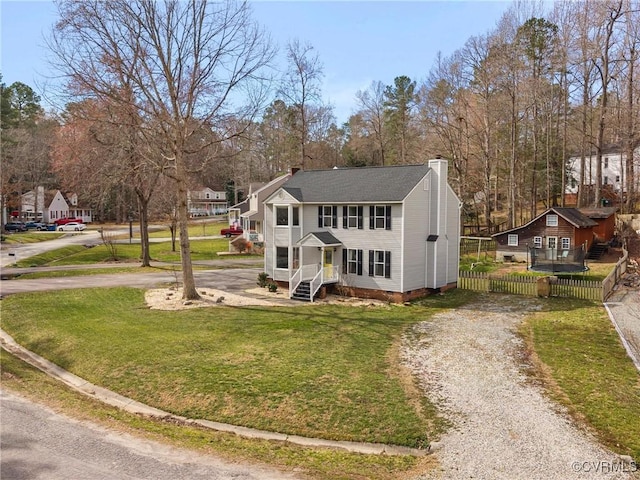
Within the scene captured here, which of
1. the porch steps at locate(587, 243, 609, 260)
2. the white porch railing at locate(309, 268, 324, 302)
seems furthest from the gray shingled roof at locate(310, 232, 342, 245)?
the porch steps at locate(587, 243, 609, 260)

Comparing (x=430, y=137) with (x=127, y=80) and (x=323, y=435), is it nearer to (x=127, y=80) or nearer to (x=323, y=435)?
(x=127, y=80)

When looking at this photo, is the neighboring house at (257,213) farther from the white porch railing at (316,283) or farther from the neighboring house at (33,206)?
Answer: the neighboring house at (33,206)

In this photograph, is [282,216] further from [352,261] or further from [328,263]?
[352,261]

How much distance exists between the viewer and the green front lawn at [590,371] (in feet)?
38.3

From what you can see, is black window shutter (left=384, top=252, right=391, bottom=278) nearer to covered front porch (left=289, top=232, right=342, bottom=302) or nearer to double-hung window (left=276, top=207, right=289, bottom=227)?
covered front porch (left=289, top=232, right=342, bottom=302)

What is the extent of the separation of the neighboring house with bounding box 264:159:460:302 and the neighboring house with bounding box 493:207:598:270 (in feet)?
31.8

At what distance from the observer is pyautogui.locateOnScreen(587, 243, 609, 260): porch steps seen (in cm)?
3644

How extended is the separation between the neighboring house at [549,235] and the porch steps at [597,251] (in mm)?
452

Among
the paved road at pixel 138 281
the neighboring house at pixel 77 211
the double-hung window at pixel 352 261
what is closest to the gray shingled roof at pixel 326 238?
the double-hung window at pixel 352 261

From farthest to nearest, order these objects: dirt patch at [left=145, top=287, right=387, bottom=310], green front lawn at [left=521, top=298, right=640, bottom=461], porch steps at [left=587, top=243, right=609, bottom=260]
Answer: porch steps at [left=587, top=243, right=609, bottom=260]
dirt patch at [left=145, top=287, right=387, bottom=310]
green front lawn at [left=521, top=298, right=640, bottom=461]

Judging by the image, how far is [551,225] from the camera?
117ft

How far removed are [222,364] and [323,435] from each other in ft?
18.1

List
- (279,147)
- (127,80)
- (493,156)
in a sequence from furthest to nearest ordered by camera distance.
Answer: (279,147), (493,156), (127,80)

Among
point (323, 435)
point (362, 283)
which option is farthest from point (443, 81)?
point (323, 435)
